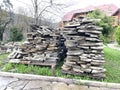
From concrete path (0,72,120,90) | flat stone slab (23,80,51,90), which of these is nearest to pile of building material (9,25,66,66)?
concrete path (0,72,120,90)

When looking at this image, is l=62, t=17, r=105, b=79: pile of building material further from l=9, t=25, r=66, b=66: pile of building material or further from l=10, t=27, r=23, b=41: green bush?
l=10, t=27, r=23, b=41: green bush

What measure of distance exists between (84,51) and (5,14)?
1269 centimetres

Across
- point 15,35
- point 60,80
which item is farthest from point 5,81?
point 15,35

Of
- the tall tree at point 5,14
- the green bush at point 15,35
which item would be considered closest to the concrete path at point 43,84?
the green bush at point 15,35

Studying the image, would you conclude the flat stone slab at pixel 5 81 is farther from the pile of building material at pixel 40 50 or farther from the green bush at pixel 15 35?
the green bush at pixel 15 35

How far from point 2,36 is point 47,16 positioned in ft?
15.9

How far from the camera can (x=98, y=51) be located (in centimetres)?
521

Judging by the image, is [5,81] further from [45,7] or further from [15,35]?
[15,35]

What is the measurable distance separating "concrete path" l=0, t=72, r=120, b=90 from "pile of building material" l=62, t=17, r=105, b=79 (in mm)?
368

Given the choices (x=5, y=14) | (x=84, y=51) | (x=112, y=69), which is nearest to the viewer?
(x=84, y=51)

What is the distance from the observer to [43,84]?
4.61 meters

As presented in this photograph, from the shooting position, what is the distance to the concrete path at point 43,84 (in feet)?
14.5

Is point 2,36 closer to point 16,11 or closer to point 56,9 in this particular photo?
point 16,11

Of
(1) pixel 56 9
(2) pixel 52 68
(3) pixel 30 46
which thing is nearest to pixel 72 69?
(2) pixel 52 68
